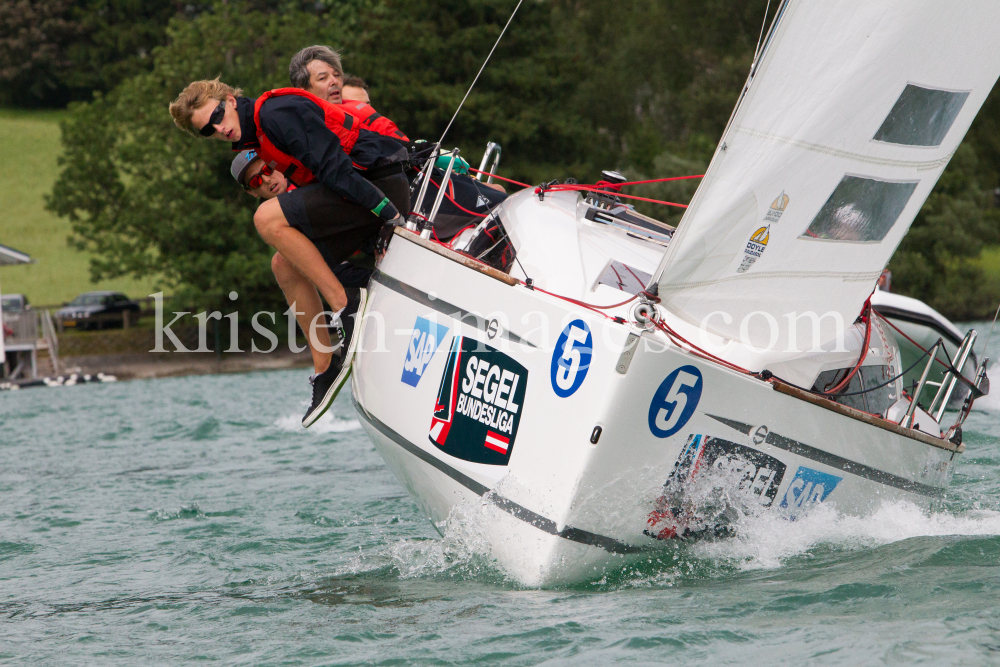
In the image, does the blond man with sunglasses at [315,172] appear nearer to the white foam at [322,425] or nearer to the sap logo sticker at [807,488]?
the sap logo sticker at [807,488]

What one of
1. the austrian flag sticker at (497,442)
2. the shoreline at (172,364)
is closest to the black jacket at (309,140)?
the austrian flag sticker at (497,442)

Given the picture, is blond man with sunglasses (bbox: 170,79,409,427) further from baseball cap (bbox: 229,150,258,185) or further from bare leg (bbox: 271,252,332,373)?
baseball cap (bbox: 229,150,258,185)

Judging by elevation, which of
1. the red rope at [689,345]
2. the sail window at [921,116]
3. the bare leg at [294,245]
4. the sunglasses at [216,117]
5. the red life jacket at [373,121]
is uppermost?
the sail window at [921,116]

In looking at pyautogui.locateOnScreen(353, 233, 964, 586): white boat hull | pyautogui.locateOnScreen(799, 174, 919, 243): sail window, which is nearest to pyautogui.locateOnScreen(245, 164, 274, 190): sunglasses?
pyautogui.locateOnScreen(353, 233, 964, 586): white boat hull

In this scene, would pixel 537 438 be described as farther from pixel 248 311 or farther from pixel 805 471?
pixel 248 311

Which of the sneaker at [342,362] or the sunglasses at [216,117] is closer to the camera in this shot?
the sunglasses at [216,117]

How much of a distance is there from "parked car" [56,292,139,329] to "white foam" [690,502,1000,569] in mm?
27436

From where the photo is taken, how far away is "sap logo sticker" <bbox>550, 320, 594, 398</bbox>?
3.87 metres

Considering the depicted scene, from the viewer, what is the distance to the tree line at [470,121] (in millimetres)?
27922

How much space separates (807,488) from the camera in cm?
427

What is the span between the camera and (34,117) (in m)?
56.2

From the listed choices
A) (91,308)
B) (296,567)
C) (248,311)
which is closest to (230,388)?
(248,311)

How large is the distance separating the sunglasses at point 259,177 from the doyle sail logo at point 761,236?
272cm

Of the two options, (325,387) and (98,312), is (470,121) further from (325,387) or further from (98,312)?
(325,387)
